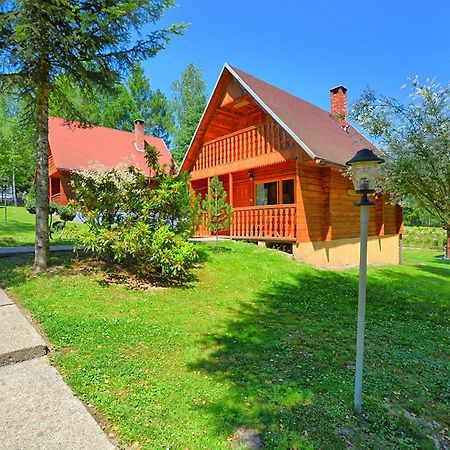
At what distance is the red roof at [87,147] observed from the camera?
21062 millimetres

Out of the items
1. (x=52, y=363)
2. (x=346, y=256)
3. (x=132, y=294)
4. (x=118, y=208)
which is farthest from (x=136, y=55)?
(x=346, y=256)

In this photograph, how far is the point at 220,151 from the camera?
13008 millimetres

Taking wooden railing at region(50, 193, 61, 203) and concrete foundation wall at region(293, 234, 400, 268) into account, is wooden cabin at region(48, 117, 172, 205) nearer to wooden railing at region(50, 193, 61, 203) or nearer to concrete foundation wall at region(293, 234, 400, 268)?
wooden railing at region(50, 193, 61, 203)

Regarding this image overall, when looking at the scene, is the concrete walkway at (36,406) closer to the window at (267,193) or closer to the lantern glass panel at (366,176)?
the lantern glass panel at (366,176)

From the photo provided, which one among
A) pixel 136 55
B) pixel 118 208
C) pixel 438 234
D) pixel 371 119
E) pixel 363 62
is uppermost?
pixel 363 62

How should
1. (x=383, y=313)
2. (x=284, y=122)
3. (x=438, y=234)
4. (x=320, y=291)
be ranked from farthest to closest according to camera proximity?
(x=438, y=234), (x=284, y=122), (x=320, y=291), (x=383, y=313)

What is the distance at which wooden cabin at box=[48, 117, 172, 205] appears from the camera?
2103 centimetres

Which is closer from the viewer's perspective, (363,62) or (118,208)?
(118,208)

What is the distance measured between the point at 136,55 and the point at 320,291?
634 centimetres

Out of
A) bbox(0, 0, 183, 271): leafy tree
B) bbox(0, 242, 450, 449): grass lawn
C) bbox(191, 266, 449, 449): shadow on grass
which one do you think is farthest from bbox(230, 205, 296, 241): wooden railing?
bbox(0, 0, 183, 271): leafy tree

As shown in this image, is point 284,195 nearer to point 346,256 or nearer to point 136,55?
point 346,256

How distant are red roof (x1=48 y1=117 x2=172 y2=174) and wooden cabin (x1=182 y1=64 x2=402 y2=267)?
7454 mm

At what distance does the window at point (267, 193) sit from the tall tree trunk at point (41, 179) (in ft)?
27.3

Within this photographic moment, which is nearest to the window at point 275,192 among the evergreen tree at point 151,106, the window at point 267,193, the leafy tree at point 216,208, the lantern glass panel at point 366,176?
the window at point 267,193
